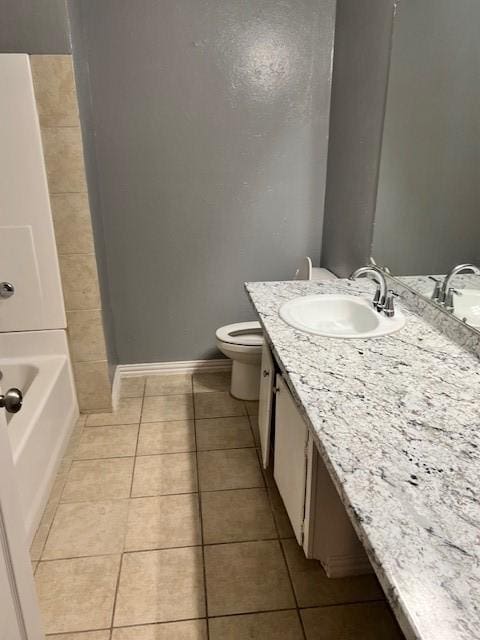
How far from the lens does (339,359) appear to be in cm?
139

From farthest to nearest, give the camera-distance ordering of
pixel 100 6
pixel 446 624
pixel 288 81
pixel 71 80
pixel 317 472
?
pixel 288 81 → pixel 100 6 → pixel 71 80 → pixel 317 472 → pixel 446 624

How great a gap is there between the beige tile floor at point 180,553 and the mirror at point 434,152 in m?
1.06

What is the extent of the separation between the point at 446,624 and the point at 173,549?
1.33m

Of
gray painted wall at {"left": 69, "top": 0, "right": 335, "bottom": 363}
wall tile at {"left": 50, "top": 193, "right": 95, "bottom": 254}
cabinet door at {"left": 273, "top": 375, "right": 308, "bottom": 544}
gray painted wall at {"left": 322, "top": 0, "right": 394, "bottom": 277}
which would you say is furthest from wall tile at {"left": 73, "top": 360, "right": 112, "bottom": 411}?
gray painted wall at {"left": 322, "top": 0, "right": 394, "bottom": 277}

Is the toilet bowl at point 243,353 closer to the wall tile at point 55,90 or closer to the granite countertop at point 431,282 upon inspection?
the granite countertop at point 431,282

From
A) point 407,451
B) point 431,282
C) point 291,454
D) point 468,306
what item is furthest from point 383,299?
point 407,451

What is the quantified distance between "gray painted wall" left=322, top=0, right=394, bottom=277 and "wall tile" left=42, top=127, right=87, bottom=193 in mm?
1366

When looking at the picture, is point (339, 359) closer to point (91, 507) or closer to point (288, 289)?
point (288, 289)

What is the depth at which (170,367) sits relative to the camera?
312 cm

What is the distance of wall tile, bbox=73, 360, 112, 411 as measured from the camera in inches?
100

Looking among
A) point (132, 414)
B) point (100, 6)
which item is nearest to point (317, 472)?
point (132, 414)

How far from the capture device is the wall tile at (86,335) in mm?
2441

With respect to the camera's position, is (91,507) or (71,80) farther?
(71,80)

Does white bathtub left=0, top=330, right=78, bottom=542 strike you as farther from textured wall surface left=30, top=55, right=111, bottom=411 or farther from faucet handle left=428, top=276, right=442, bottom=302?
faucet handle left=428, top=276, right=442, bottom=302
